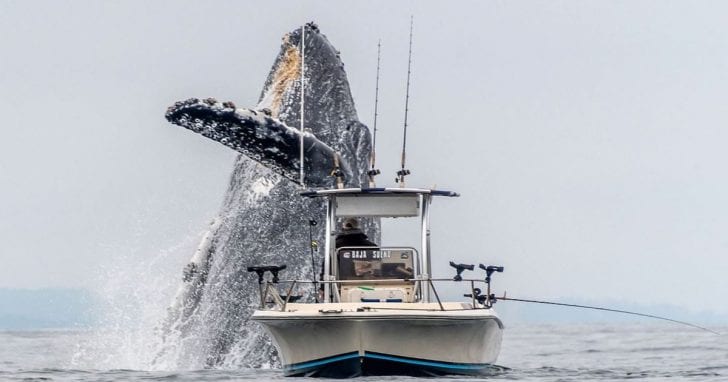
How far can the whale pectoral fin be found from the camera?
13.2 metres

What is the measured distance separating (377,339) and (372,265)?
1.58 meters

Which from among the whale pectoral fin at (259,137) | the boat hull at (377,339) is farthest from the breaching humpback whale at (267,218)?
the boat hull at (377,339)

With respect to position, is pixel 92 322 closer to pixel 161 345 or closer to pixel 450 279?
pixel 161 345

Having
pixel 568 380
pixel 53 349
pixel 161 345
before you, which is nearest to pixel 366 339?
pixel 568 380

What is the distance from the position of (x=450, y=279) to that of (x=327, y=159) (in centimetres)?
257

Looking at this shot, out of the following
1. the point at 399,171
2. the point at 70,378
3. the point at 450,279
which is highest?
the point at 399,171

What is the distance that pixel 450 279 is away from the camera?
470 inches

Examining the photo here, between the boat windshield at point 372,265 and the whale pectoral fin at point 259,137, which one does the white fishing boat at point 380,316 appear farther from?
the whale pectoral fin at point 259,137

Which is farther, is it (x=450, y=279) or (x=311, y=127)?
(x=311, y=127)

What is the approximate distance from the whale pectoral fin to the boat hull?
2039 millimetres

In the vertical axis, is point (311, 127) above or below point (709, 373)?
above

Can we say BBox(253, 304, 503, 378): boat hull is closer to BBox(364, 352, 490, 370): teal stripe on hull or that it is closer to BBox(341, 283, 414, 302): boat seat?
BBox(364, 352, 490, 370): teal stripe on hull

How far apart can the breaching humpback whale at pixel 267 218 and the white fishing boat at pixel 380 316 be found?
107 centimetres

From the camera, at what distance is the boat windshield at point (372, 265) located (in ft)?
43.3
